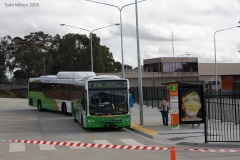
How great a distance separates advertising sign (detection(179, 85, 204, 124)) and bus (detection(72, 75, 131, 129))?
9.95ft

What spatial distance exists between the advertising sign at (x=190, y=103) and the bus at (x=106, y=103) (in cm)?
303

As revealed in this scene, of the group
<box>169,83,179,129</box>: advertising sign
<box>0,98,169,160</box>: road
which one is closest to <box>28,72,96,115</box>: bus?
<box>0,98,169,160</box>: road

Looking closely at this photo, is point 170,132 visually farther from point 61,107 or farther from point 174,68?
point 174,68

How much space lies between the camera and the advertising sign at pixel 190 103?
21.1m

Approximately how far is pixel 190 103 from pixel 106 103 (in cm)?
431

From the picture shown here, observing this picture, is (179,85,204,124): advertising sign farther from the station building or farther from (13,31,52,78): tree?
(13,31,52,78): tree

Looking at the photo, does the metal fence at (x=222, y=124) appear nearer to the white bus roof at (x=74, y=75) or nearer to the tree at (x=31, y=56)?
the white bus roof at (x=74, y=75)

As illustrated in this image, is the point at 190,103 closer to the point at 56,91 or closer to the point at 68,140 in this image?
the point at 68,140

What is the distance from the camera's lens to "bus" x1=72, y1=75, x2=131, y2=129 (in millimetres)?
22375

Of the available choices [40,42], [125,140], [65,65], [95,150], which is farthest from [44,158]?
[40,42]

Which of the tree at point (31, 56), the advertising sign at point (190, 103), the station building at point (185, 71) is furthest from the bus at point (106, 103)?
the tree at point (31, 56)

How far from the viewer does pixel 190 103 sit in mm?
21156

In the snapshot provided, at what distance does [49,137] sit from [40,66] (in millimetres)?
76142

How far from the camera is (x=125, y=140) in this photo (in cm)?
1867
